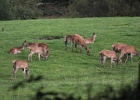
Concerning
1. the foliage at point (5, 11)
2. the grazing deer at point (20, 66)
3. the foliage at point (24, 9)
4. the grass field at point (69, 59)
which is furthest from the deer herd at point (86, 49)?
the foliage at point (24, 9)

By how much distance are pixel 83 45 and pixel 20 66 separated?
→ 5.80 meters

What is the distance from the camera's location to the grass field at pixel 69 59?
1214cm

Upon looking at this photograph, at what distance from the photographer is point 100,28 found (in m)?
26.3

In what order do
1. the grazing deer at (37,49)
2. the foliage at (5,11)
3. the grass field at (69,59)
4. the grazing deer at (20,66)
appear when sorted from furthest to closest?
the foliage at (5,11) → the grazing deer at (37,49) → the grazing deer at (20,66) → the grass field at (69,59)

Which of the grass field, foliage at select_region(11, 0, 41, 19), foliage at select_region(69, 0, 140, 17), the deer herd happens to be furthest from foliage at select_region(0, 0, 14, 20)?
the deer herd

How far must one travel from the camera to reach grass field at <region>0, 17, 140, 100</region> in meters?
12.1

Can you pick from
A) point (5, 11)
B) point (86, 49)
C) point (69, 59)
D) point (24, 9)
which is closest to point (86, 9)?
point (24, 9)

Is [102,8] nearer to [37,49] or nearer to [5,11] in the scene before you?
[5,11]

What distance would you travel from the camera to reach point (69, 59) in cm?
1842

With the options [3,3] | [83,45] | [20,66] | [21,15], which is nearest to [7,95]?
[20,66]

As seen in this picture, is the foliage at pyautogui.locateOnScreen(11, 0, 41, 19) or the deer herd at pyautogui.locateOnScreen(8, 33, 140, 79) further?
the foliage at pyautogui.locateOnScreen(11, 0, 41, 19)

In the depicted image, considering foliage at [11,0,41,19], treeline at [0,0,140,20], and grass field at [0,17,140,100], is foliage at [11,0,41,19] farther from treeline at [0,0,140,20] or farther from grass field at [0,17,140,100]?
grass field at [0,17,140,100]

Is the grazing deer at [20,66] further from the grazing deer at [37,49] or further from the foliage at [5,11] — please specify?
the foliage at [5,11]

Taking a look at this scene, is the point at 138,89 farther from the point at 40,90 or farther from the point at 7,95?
the point at 7,95
